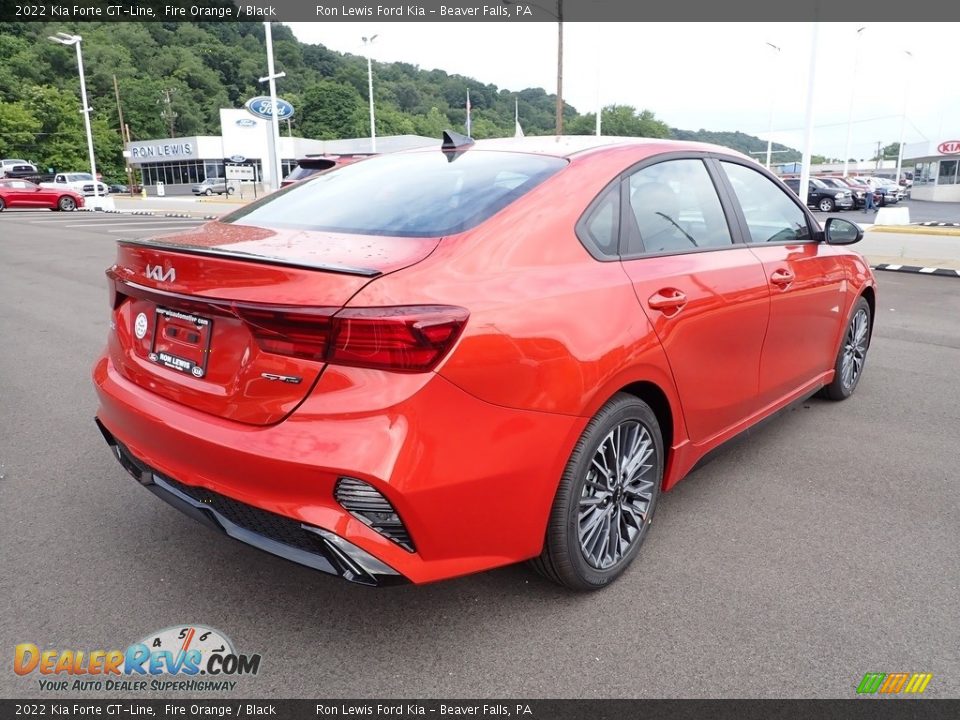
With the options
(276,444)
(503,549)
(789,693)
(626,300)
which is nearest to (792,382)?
(626,300)

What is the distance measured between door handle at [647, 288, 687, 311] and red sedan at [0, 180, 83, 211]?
34463 mm

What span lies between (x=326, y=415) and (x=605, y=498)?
112 cm

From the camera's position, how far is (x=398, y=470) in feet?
6.44

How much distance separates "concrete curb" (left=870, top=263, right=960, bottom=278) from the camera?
11113 mm

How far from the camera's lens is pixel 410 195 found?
2.77 metres

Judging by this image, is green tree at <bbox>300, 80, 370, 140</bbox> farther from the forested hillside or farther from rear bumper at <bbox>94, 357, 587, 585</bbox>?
rear bumper at <bbox>94, 357, 587, 585</bbox>

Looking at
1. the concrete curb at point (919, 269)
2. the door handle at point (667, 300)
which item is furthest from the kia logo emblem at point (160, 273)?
the concrete curb at point (919, 269)

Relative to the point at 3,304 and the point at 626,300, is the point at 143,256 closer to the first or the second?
the point at 626,300

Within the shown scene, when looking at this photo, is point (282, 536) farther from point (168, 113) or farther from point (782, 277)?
point (168, 113)

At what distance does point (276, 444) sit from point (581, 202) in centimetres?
136

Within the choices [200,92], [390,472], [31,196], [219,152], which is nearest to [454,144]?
[390,472]

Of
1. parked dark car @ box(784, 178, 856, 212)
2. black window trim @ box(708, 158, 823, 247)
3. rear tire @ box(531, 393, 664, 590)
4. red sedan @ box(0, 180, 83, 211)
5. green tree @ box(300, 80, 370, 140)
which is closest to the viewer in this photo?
rear tire @ box(531, 393, 664, 590)

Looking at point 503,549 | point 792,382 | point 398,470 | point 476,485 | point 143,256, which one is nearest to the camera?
point 398,470

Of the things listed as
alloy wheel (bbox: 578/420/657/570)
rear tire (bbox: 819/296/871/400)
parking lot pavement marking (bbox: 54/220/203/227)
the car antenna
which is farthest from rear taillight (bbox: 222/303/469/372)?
parking lot pavement marking (bbox: 54/220/203/227)
